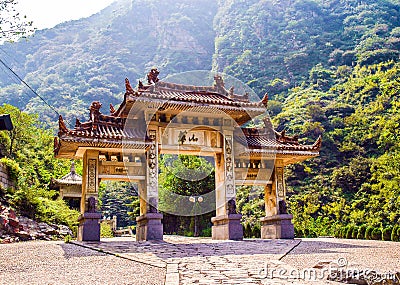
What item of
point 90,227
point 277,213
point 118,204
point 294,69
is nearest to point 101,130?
point 90,227

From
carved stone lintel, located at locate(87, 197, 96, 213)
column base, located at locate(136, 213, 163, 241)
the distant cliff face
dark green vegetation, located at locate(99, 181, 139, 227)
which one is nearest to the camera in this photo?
carved stone lintel, located at locate(87, 197, 96, 213)

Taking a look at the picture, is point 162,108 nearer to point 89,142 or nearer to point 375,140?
point 89,142

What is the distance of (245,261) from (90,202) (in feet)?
17.5

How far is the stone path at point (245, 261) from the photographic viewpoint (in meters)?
5.65

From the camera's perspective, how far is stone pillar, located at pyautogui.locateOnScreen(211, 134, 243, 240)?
12.3 meters

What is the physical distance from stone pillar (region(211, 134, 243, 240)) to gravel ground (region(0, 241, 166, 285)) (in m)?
4.91

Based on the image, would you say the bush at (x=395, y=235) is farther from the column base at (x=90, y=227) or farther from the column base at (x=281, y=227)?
the column base at (x=90, y=227)

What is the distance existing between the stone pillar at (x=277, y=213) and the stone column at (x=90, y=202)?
18.4 feet

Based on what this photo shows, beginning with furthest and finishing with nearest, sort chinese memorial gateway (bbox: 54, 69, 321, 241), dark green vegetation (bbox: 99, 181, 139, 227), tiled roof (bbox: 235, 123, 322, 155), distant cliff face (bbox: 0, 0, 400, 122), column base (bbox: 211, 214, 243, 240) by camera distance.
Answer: distant cliff face (bbox: 0, 0, 400, 122), dark green vegetation (bbox: 99, 181, 139, 227), tiled roof (bbox: 235, 123, 322, 155), column base (bbox: 211, 214, 243, 240), chinese memorial gateway (bbox: 54, 69, 321, 241)

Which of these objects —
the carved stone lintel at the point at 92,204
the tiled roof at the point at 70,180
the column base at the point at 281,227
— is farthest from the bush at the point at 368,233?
the tiled roof at the point at 70,180

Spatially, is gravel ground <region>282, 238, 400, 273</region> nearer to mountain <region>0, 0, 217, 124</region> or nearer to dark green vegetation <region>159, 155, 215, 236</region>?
dark green vegetation <region>159, 155, 215, 236</region>

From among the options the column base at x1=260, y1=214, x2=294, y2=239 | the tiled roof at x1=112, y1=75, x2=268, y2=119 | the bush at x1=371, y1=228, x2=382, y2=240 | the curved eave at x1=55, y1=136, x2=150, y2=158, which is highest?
the tiled roof at x1=112, y1=75, x2=268, y2=119

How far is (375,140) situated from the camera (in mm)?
30656

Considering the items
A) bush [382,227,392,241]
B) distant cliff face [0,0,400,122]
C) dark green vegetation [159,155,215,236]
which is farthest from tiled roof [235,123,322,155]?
distant cliff face [0,0,400,122]
